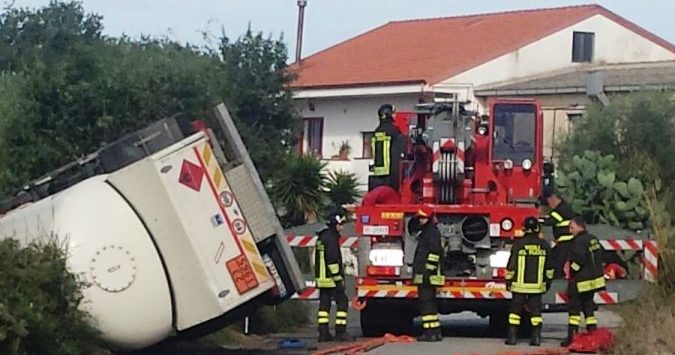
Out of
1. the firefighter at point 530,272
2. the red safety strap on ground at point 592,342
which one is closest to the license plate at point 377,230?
the firefighter at point 530,272

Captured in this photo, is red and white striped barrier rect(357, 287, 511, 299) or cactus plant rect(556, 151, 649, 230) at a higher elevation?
cactus plant rect(556, 151, 649, 230)

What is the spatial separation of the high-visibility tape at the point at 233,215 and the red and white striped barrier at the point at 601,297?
200 inches

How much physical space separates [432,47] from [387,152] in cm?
3026

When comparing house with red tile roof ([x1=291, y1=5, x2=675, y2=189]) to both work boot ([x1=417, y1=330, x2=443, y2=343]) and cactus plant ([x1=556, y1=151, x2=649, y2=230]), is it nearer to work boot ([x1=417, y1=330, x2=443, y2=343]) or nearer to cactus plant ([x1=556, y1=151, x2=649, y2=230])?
cactus plant ([x1=556, y1=151, x2=649, y2=230])

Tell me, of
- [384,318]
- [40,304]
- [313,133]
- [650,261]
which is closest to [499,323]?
[384,318]

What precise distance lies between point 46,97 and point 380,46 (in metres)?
30.3

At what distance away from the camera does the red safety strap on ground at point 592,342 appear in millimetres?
16688

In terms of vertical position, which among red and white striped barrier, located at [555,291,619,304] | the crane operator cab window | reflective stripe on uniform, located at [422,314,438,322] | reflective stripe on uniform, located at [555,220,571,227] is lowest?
reflective stripe on uniform, located at [422,314,438,322]

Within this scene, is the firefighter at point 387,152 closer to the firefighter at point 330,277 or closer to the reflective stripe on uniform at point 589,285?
the firefighter at point 330,277

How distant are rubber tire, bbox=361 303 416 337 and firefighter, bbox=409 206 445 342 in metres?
1.22

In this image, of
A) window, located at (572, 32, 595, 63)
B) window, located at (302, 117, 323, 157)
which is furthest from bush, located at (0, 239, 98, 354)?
window, located at (572, 32, 595, 63)

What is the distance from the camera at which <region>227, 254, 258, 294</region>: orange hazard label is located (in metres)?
14.2

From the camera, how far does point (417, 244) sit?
1798cm

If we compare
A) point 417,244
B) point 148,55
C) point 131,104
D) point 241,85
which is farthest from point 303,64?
point 417,244
